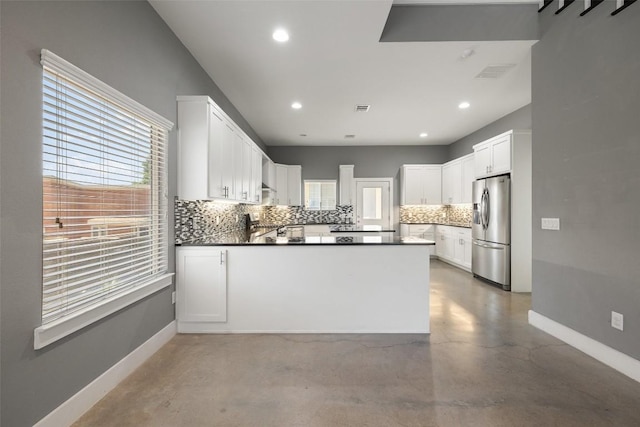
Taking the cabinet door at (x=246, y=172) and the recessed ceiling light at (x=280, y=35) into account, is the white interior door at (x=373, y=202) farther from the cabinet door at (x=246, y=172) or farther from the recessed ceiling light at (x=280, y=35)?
the recessed ceiling light at (x=280, y=35)

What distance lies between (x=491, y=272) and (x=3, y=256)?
214 inches

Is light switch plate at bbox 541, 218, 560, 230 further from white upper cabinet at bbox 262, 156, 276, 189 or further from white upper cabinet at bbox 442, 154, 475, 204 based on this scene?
white upper cabinet at bbox 262, 156, 276, 189

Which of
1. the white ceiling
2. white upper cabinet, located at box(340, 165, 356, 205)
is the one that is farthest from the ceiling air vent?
white upper cabinet, located at box(340, 165, 356, 205)

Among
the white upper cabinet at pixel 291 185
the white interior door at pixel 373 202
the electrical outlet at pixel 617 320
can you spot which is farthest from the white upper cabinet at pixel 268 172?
the electrical outlet at pixel 617 320

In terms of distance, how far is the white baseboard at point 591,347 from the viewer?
2.13 m

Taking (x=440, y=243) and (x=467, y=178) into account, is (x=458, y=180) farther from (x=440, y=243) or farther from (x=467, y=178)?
(x=440, y=243)

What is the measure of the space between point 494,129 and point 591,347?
4215 millimetres

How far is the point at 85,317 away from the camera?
5.67ft

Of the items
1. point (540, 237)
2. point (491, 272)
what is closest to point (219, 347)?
point (540, 237)

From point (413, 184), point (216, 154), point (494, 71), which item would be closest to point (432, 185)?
point (413, 184)

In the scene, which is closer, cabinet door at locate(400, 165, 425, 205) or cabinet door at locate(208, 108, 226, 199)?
cabinet door at locate(208, 108, 226, 199)

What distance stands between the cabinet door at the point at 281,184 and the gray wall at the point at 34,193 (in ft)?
15.1

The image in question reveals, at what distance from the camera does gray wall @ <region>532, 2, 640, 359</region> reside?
84.7 inches

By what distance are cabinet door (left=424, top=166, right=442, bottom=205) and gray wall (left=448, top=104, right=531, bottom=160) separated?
1.87ft
